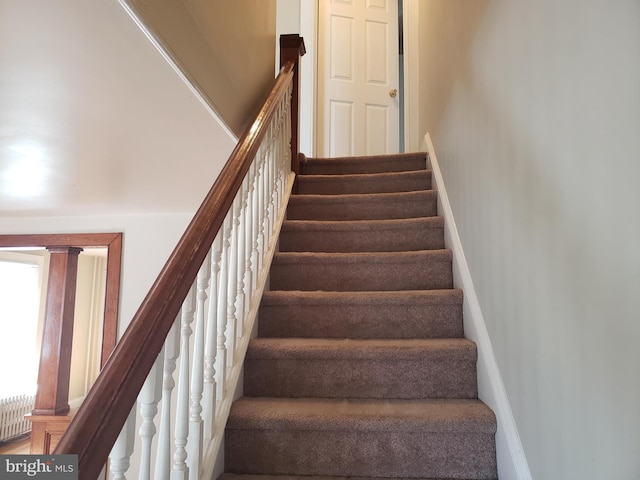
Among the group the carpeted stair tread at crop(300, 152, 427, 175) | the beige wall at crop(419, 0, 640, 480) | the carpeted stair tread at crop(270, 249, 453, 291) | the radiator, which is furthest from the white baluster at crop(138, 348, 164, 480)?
the radiator

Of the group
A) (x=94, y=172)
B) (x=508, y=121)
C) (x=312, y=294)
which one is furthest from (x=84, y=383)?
(x=508, y=121)

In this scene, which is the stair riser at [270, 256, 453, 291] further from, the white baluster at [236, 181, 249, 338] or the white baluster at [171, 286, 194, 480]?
the white baluster at [171, 286, 194, 480]

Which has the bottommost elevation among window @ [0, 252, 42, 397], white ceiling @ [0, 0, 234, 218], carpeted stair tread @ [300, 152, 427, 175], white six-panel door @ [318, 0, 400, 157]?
window @ [0, 252, 42, 397]

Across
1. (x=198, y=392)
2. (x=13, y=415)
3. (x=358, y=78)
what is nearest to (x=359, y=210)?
(x=198, y=392)

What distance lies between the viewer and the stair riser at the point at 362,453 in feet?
4.47

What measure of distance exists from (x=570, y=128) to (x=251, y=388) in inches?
53.1

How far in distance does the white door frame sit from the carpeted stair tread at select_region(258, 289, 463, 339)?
2329mm

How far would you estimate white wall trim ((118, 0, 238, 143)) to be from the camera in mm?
982

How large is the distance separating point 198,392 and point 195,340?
147mm

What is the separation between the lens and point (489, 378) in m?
1.45

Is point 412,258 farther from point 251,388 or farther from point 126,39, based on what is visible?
point 126,39

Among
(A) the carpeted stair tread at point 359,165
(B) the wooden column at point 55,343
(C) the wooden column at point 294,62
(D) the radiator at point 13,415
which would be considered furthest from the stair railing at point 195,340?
(D) the radiator at point 13,415

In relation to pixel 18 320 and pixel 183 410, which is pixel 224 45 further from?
→ pixel 18 320

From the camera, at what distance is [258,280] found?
1.89 metres
